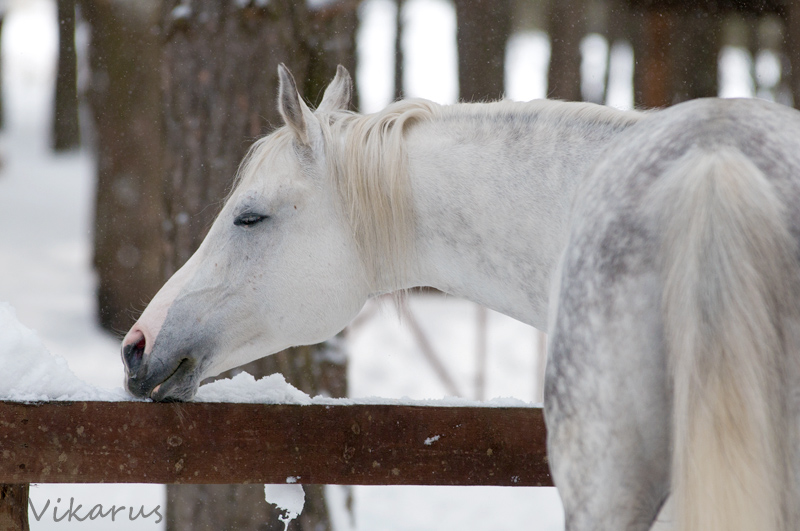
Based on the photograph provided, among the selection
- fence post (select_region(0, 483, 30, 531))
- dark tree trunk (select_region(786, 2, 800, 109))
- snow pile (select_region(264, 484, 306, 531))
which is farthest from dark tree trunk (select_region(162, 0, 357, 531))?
dark tree trunk (select_region(786, 2, 800, 109))

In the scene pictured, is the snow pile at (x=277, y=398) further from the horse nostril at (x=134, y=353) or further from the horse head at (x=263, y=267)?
the horse nostril at (x=134, y=353)

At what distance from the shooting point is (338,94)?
8.23ft

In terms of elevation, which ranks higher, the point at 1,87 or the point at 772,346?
the point at 1,87

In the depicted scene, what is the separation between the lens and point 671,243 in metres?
1.17

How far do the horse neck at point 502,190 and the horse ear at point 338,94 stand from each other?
39cm

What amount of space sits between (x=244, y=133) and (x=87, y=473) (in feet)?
6.82

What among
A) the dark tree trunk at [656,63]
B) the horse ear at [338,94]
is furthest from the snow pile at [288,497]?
the dark tree trunk at [656,63]

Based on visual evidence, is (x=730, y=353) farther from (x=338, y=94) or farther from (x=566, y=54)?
(x=566, y=54)

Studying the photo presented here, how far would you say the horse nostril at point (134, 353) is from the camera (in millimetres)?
2162

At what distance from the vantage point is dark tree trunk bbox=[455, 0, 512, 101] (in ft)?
29.1

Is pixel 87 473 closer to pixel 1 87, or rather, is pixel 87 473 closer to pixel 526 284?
pixel 526 284

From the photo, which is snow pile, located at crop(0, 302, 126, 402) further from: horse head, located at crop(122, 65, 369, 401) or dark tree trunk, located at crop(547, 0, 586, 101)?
dark tree trunk, located at crop(547, 0, 586, 101)

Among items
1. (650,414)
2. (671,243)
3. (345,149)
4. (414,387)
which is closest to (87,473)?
(345,149)

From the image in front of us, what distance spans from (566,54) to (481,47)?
1.14 m
